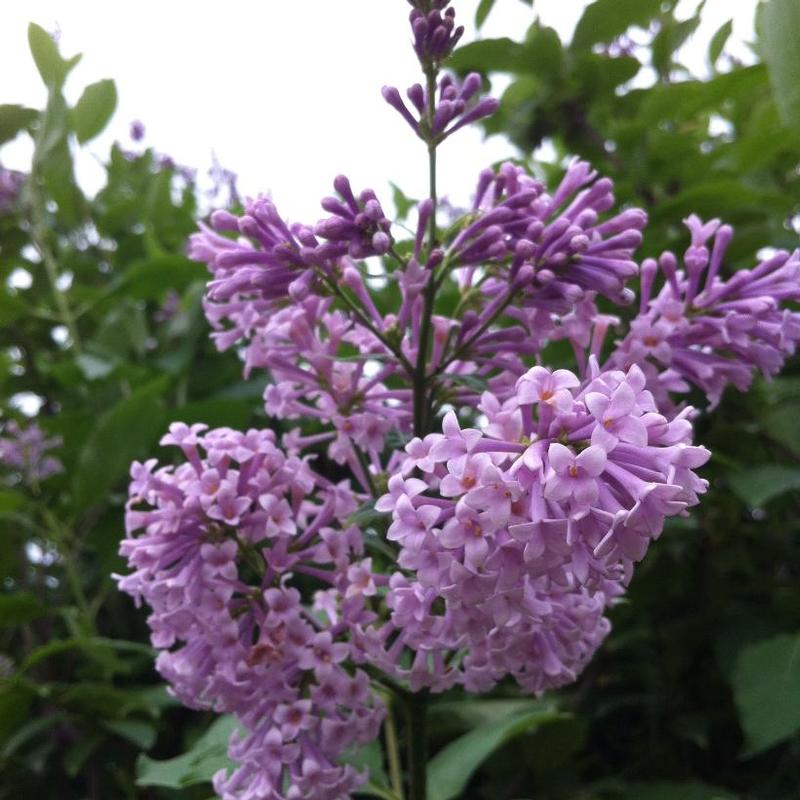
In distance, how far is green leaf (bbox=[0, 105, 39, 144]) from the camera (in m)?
2.47

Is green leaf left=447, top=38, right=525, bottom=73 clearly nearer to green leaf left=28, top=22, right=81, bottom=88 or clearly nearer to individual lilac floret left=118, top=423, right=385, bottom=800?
green leaf left=28, top=22, right=81, bottom=88

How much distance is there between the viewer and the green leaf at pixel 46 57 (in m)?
2.09

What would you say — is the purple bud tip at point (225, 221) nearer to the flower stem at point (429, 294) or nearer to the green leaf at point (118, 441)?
the flower stem at point (429, 294)

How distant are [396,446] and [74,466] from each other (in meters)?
1.27

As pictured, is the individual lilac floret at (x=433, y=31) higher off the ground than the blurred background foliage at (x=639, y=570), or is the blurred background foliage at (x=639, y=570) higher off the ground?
→ the individual lilac floret at (x=433, y=31)

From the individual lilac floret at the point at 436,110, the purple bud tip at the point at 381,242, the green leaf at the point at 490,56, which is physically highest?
the green leaf at the point at 490,56

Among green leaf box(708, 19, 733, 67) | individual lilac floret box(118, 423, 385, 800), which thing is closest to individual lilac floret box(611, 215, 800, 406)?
individual lilac floret box(118, 423, 385, 800)

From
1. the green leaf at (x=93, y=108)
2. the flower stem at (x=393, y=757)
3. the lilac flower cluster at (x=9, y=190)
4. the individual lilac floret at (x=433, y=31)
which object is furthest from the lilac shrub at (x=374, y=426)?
the lilac flower cluster at (x=9, y=190)

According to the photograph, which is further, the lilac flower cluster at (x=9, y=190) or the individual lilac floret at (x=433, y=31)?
the lilac flower cluster at (x=9, y=190)

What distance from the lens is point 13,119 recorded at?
8.21 ft

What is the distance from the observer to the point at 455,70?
2.29 m

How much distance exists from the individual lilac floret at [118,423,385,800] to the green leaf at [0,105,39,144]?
5.12 feet

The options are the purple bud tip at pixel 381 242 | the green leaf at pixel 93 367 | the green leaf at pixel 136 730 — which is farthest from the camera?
the green leaf at pixel 93 367

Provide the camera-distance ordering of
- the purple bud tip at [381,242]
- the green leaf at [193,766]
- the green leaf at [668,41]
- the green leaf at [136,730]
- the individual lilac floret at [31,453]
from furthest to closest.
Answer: the individual lilac floret at [31,453] < the green leaf at [668,41] < the green leaf at [136,730] < the green leaf at [193,766] < the purple bud tip at [381,242]
